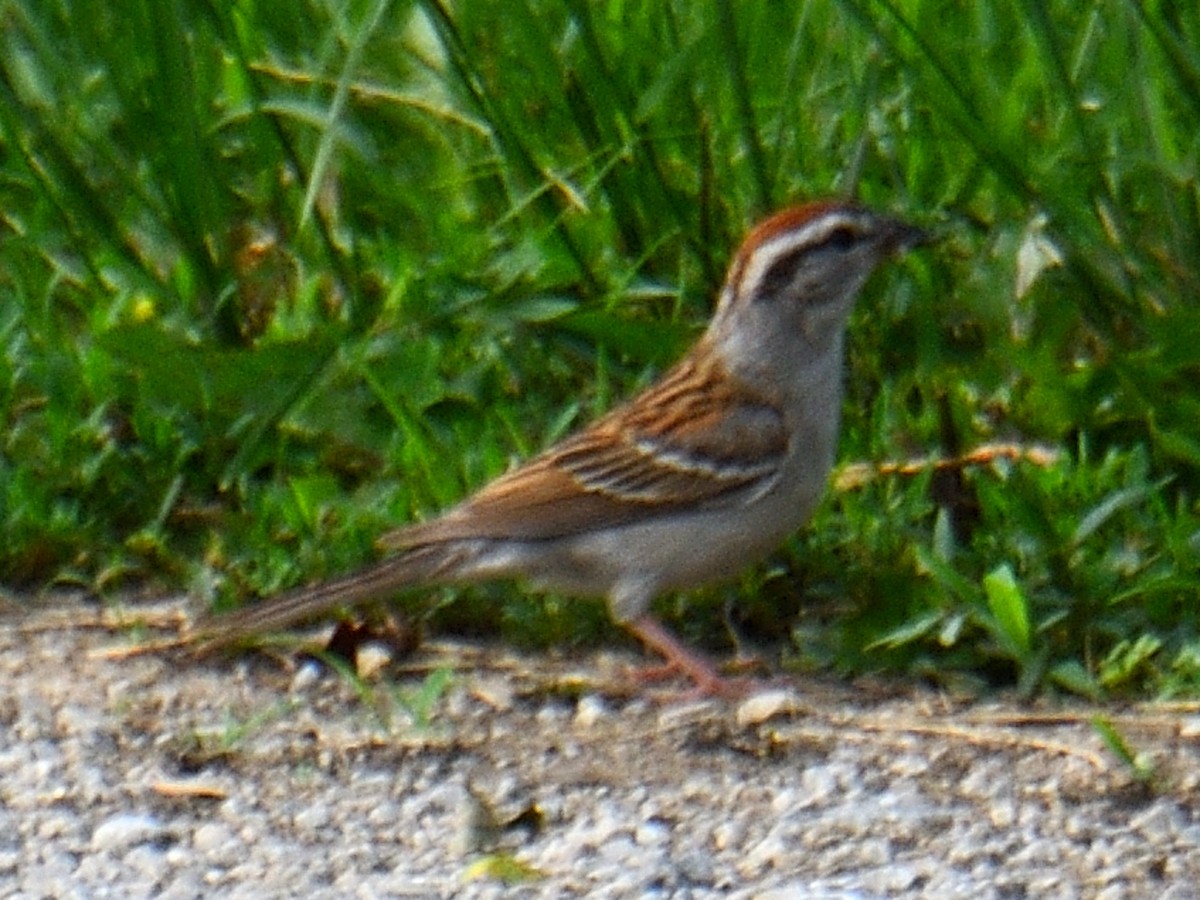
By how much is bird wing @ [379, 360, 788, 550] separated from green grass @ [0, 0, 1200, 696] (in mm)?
203

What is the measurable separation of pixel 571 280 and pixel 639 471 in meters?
0.72

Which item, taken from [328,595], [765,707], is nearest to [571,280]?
[328,595]

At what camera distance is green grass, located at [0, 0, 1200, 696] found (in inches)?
224

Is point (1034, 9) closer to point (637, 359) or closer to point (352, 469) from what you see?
point (637, 359)

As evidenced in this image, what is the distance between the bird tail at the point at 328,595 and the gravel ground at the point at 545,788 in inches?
3.7

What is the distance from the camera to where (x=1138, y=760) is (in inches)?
192

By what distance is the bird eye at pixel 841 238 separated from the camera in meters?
6.06

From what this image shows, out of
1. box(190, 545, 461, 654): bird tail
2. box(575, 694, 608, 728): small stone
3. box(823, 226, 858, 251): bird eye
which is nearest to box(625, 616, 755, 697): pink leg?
box(575, 694, 608, 728): small stone

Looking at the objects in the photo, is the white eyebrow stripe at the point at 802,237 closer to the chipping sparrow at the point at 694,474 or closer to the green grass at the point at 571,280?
the chipping sparrow at the point at 694,474

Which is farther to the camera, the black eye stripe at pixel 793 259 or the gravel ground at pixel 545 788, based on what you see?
the black eye stripe at pixel 793 259

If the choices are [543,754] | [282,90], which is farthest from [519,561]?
[282,90]

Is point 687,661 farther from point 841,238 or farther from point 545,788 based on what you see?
point 841,238

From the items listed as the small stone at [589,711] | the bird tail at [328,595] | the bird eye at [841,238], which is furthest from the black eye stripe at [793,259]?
the small stone at [589,711]

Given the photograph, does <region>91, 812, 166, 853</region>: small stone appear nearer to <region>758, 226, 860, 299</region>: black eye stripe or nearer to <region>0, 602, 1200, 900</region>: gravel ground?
<region>0, 602, 1200, 900</region>: gravel ground
